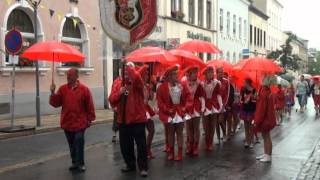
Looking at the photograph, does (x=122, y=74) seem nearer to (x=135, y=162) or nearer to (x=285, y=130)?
(x=135, y=162)

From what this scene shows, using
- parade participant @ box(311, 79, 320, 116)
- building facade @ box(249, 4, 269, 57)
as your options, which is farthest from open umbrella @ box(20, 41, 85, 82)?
building facade @ box(249, 4, 269, 57)

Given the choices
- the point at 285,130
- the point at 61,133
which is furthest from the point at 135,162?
the point at 285,130

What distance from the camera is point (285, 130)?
18.0 meters

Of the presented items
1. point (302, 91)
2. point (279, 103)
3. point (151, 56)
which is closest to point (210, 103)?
point (151, 56)

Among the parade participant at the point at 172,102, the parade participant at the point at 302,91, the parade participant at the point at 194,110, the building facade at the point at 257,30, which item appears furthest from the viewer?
the building facade at the point at 257,30

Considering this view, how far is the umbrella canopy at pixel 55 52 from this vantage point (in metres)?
12.6

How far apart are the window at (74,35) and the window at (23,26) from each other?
2.21 metres

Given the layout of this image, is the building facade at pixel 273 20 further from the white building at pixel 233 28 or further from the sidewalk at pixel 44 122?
the sidewalk at pixel 44 122

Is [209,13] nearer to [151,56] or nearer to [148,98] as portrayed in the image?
[151,56]

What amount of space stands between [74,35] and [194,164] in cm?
1475

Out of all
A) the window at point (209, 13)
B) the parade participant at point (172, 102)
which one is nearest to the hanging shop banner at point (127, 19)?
the parade participant at point (172, 102)

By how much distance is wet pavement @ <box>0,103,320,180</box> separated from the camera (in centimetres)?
941

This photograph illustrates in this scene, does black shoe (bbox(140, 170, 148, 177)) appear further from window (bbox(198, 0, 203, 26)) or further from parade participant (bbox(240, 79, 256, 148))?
window (bbox(198, 0, 203, 26))

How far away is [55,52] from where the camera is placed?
41.1ft
